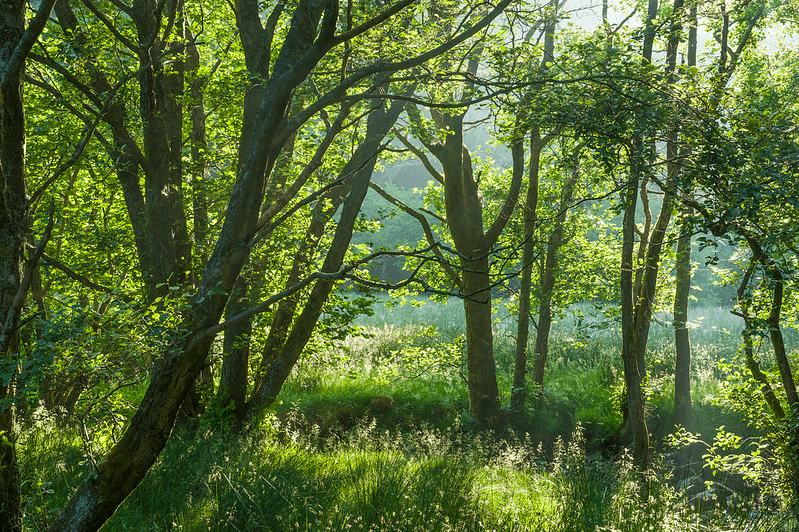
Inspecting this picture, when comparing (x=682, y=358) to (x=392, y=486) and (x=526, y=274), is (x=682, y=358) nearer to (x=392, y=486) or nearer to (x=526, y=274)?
(x=526, y=274)

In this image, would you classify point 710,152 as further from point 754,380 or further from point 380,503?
point 380,503

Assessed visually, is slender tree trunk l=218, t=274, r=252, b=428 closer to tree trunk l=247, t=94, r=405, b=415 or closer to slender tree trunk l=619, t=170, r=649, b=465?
tree trunk l=247, t=94, r=405, b=415

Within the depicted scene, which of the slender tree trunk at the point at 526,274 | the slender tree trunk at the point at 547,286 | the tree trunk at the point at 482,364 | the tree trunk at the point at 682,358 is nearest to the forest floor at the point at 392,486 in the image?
the tree trunk at the point at 482,364

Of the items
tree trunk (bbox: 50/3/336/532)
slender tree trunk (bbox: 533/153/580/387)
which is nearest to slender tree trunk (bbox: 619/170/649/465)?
slender tree trunk (bbox: 533/153/580/387)

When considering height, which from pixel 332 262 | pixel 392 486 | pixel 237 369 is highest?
pixel 332 262

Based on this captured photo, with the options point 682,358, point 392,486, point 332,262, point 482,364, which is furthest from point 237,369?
point 682,358

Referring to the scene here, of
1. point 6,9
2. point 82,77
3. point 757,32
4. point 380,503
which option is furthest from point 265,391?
point 757,32

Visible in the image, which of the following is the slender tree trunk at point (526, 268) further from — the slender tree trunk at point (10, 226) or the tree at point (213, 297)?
the slender tree trunk at point (10, 226)

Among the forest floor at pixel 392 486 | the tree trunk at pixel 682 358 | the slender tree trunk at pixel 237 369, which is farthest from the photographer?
the tree trunk at pixel 682 358

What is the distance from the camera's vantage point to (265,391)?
7.45m

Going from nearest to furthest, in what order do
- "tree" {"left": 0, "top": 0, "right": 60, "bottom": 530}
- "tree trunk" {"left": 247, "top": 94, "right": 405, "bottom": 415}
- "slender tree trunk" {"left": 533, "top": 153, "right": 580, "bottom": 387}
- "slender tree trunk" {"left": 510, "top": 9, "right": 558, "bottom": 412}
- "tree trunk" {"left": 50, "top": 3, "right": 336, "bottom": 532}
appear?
1. "tree" {"left": 0, "top": 0, "right": 60, "bottom": 530}
2. "tree trunk" {"left": 50, "top": 3, "right": 336, "bottom": 532}
3. "tree trunk" {"left": 247, "top": 94, "right": 405, "bottom": 415}
4. "slender tree trunk" {"left": 510, "top": 9, "right": 558, "bottom": 412}
5. "slender tree trunk" {"left": 533, "top": 153, "right": 580, "bottom": 387}

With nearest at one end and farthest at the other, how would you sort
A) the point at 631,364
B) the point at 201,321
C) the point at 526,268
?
the point at 201,321, the point at 631,364, the point at 526,268

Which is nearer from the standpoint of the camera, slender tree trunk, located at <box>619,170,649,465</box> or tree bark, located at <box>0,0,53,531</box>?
tree bark, located at <box>0,0,53,531</box>

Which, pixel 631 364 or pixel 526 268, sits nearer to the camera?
pixel 631 364
